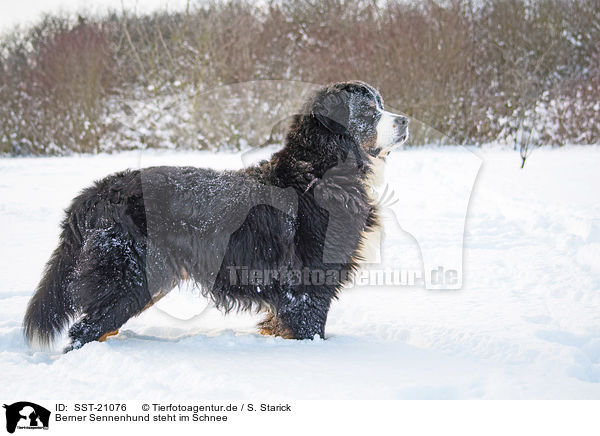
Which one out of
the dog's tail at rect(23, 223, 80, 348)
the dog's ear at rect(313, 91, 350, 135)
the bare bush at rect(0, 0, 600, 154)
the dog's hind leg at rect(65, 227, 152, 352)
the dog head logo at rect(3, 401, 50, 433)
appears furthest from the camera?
the bare bush at rect(0, 0, 600, 154)

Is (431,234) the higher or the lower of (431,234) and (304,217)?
the lower

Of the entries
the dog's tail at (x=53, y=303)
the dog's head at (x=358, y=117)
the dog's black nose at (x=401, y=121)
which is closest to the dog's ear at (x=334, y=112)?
the dog's head at (x=358, y=117)

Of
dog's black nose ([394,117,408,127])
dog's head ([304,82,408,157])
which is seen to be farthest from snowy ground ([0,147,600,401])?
dog's black nose ([394,117,408,127])

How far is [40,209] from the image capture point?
27.5 ft

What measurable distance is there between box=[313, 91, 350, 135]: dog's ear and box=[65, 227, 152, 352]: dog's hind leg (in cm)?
152

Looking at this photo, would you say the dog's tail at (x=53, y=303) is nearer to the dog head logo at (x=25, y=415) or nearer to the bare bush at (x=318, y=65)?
the dog head logo at (x=25, y=415)

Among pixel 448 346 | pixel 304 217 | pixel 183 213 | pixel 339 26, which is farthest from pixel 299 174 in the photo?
pixel 339 26

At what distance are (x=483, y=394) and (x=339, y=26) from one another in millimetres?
17439

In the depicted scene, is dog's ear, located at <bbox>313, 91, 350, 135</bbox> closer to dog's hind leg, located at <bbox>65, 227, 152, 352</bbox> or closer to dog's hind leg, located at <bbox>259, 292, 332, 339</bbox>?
dog's hind leg, located at <bbox>259, 292, 332, 339</bbox>

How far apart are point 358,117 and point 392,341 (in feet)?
5.36

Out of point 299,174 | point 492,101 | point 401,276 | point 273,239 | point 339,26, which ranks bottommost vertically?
point 401,276

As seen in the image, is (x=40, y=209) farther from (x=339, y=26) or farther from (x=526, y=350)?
(x=339, y=26)

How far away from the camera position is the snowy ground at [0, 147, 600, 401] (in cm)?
264

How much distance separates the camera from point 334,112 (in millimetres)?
3732
